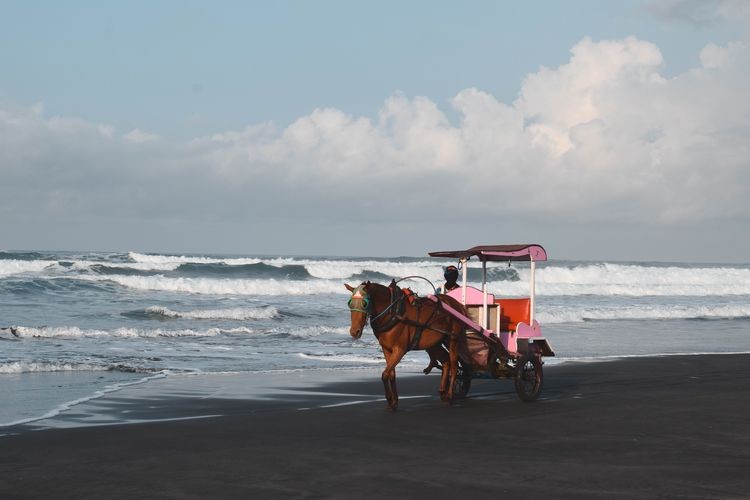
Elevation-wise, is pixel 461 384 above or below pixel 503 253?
below

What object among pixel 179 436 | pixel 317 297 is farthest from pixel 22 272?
pixel 179 436

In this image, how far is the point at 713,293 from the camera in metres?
60.9

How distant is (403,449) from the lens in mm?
9055

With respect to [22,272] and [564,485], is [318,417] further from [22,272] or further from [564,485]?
[22,272]

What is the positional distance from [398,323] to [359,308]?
70 centimetres

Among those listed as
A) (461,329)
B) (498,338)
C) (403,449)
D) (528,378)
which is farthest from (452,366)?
(403,449)

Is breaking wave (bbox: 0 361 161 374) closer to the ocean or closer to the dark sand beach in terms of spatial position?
the ocean

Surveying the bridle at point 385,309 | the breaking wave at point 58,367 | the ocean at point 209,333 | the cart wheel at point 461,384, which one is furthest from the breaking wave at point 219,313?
the bridle at point 385,309

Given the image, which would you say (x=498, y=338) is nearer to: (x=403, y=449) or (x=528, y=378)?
(x=528, y=378)

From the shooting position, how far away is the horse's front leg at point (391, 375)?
37.8 feet

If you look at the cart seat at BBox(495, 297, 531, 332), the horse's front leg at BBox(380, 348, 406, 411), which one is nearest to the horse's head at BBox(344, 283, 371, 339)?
the horse's front leg at BBox(380, 348, 406, 411)

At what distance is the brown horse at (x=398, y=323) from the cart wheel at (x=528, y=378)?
938mm

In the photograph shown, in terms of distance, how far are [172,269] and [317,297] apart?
23.6 m

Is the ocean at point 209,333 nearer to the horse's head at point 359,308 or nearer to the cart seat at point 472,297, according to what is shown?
the horse's head at point 359,308
